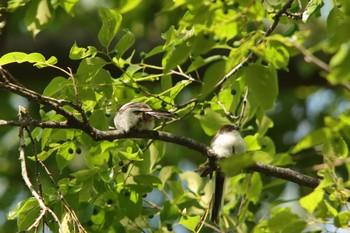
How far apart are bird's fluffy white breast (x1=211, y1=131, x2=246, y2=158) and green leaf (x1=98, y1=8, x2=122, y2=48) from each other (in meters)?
0.81

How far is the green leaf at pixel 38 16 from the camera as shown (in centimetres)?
326

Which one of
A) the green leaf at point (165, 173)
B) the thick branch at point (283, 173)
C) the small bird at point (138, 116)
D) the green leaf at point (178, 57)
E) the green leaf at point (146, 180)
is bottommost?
the green leaf at point (165, 173)

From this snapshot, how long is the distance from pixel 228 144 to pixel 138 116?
1.68 ft

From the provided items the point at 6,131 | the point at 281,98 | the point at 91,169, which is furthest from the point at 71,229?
the point at 281,98

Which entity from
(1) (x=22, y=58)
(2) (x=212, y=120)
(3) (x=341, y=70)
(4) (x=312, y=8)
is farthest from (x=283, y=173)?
(3) (x=341, y=70)

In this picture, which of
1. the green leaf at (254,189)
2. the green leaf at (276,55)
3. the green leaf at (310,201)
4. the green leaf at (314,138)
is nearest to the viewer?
the green leaf at (314,138)

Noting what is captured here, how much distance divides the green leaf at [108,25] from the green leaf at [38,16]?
0.35m

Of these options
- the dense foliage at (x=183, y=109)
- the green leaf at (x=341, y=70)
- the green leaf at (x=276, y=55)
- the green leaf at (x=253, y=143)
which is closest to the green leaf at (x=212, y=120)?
the dense foliage at (x=183, y=109)

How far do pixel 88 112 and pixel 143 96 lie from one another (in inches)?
11.3

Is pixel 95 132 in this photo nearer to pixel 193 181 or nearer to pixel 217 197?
pixel 217 197

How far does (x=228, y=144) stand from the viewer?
13.1 feet

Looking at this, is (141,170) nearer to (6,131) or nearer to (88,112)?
(88,112)

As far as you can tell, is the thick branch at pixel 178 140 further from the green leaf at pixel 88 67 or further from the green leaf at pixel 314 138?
the green leaf at pixel 314 138

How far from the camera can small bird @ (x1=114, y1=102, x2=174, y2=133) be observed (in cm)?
381
